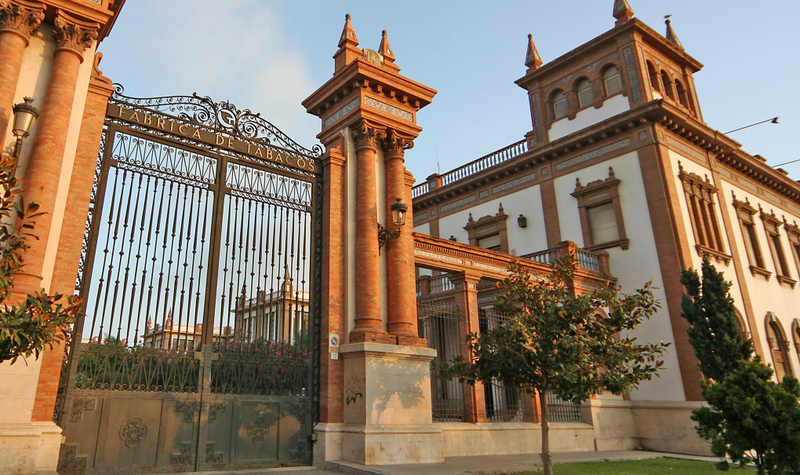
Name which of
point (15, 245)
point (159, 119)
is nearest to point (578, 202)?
point (159, 119)

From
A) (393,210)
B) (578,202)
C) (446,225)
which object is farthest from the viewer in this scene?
(446,225)

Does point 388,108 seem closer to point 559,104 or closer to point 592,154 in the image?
point 592,154

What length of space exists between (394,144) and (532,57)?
16.3 m

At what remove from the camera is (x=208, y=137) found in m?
11.3

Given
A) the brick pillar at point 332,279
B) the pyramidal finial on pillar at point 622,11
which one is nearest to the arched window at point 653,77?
the pyramidal finial on pillar at point 622,11

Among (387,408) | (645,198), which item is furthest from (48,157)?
(645,198)

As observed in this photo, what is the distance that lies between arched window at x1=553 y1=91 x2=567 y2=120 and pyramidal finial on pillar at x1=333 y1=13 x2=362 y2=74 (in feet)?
44.7

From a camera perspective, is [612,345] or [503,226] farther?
[503,226]

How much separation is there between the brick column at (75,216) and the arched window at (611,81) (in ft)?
→ 62.3

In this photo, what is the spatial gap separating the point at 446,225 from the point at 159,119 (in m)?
17.9

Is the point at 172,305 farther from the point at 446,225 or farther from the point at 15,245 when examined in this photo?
the point at 446,225

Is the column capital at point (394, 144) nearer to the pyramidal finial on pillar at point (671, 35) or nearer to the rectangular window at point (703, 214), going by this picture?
the rectangular window at point (703, 214)

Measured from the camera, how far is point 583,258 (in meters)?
20.4

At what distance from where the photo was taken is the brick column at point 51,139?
807cm
